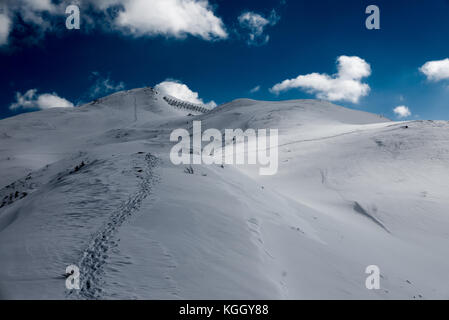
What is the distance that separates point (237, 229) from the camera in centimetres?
472

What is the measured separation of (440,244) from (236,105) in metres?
27.1

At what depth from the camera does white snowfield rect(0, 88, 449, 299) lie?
3307mm

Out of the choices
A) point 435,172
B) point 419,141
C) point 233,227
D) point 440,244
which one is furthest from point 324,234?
point 419,141

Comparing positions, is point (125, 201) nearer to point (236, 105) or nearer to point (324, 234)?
point (324, 234)

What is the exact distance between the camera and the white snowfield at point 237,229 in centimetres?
331
